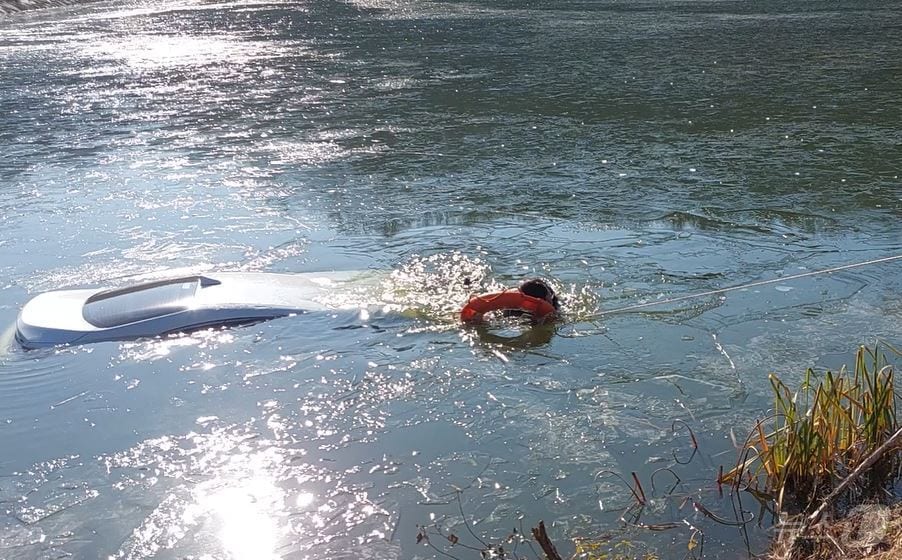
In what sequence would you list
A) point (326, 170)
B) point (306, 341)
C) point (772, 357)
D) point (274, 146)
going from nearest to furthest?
1. point (772, 357)
2. point (306, 341)
3. point (326, 170)
4. point (274, 146)

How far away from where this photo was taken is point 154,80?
15.6 m

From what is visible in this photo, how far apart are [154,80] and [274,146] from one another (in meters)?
5.36

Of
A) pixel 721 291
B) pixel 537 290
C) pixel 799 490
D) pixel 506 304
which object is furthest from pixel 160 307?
pixel 799 490

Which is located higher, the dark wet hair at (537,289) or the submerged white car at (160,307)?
the dark wet hair at (537,289)

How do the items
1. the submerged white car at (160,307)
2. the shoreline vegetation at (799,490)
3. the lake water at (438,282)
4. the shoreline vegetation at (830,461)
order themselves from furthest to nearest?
1. the submerged white car at (160,307)
2. the lake water at (438,282)
3. the shoreline vegetation at (830,461)
4. the shoreline vegetation at (799,490)

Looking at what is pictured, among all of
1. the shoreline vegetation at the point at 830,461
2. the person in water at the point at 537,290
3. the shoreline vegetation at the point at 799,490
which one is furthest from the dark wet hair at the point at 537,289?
the shoreline vegetation at the point at 830,461

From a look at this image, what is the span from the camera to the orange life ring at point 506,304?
611 centimetres

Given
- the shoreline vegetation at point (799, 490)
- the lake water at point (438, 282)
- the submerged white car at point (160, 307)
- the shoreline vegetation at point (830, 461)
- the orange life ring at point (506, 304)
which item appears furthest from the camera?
the submerged white car at point (160, 307)

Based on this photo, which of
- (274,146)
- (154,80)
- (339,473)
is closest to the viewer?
(339,473)

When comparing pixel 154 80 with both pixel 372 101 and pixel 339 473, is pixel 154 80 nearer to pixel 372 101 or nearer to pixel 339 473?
pixel 372 101

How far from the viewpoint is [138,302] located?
252 inches

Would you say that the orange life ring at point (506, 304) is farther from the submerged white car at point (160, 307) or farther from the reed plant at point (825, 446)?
the reed plant at point (825, 446)

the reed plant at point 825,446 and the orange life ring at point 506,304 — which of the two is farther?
the orange life ring at point 506,304

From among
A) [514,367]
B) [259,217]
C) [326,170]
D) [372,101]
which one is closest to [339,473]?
[514,367]
